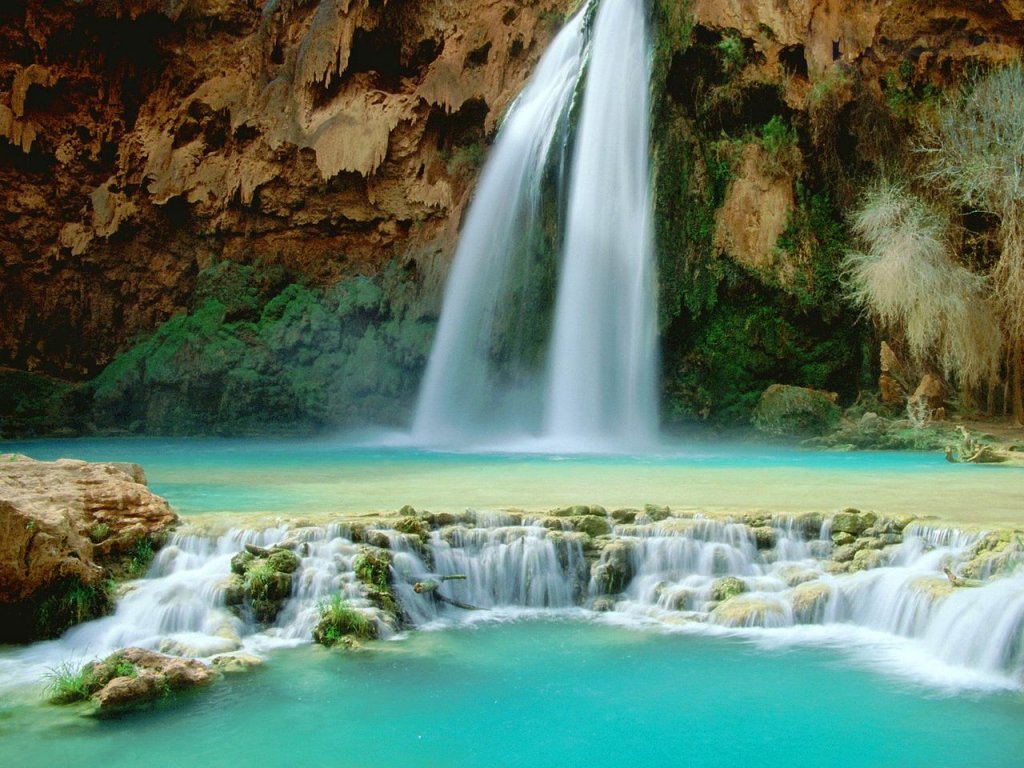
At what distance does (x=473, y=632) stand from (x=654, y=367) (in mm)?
11222

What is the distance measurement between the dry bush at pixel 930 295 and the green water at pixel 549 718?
10.7 metres

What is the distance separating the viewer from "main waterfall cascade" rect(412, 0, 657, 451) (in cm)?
1706

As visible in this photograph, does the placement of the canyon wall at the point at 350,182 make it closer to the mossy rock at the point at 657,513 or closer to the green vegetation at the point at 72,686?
the mossy rock at the point at 657,513

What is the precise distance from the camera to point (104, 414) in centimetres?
2209

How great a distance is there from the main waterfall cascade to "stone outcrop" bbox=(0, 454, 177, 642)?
909 cm

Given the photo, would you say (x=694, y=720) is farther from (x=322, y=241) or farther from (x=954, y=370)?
(x=322, y=241)

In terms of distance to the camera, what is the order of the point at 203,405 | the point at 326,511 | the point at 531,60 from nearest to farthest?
the point at 326,511
the point at 531,60
the point at 203,405

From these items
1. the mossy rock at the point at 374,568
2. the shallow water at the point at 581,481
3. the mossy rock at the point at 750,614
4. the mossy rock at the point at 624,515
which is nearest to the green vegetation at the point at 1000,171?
the shallow water at the point at 581,481

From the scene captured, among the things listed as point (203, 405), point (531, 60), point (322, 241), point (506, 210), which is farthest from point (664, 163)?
point (203, 405)

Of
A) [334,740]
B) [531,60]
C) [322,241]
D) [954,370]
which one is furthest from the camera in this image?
[322,241]

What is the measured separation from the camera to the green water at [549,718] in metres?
4.52

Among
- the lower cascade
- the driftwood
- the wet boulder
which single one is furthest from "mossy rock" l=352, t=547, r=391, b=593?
the wet boulder

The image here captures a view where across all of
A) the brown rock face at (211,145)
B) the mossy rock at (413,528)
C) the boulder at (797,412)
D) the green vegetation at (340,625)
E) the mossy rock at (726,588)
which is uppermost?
the brown rock face at (211,145)

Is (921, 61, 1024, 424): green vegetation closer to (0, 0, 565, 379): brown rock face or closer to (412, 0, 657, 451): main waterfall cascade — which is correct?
(412, 0, 657, 451): main waterfall cascade
